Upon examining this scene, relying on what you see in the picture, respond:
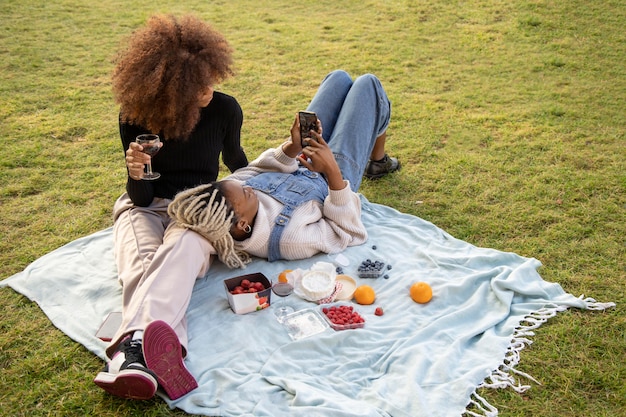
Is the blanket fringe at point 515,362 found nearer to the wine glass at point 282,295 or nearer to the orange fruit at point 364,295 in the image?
the orange fruit at point 364,295

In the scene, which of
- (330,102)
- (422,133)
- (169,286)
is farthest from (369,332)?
(422,133)

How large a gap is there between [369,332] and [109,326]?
1.67m

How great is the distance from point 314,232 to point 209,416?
163 cm

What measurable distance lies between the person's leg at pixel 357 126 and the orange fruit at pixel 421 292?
3.46 feet

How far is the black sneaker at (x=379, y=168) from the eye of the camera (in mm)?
5688

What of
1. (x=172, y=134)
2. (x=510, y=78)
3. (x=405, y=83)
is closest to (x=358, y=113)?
(x=172, y=134)

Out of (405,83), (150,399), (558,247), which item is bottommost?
(150,399)

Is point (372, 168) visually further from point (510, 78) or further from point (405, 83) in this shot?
point (510, 78)

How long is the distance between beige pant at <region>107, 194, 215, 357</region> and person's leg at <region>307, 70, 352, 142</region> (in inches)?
60.2

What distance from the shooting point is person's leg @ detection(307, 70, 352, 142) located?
4.90m

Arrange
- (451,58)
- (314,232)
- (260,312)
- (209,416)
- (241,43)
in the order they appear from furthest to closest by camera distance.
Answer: (241,43)
(451,58)
(314,232)
(260,312)
(209,416)

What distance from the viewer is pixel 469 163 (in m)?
5.89

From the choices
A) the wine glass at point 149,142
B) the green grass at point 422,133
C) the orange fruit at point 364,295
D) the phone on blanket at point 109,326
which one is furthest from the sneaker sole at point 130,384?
the orange fruit at point 364,295

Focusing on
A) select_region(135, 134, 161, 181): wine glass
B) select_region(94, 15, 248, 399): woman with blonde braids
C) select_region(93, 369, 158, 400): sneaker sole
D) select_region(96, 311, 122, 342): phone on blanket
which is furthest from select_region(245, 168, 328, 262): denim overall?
select_region(93, 369, 158, 400): sneaker sole
